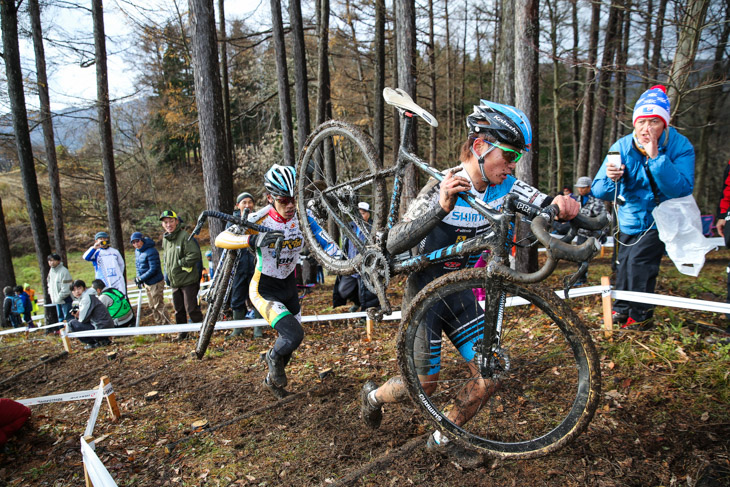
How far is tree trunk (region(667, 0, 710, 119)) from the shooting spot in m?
→ 6.47

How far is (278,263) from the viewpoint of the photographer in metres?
4.73

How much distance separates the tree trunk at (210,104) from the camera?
7238 millimetres

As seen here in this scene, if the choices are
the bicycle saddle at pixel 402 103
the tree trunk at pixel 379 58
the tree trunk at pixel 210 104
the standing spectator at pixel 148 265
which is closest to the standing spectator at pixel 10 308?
the standing spectator at pixel 148 265

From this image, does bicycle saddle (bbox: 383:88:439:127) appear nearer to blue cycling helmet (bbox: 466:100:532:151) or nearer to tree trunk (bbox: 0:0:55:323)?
blue cycling helmet (bbox: 466:100:532:151)

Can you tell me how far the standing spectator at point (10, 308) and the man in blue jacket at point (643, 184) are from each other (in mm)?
15986

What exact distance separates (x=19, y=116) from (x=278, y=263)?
1181 cm

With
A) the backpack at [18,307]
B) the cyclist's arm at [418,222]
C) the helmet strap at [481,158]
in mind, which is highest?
the helmet strap at [481,158]

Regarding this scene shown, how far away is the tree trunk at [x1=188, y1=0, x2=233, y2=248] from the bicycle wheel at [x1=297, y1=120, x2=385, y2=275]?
3501mm

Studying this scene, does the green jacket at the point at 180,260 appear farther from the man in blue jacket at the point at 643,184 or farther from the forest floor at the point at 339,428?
the man in blue jacket at the point at 643,184

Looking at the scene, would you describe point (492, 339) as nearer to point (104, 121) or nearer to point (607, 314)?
point (607, 314)

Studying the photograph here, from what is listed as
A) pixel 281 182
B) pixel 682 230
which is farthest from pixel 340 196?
pixel 682 230

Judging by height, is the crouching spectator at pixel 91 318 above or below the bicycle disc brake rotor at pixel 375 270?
below

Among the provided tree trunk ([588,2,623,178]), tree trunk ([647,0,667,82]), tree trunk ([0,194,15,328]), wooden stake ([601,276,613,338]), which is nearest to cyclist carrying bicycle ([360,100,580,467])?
wooden stake ([601,276,613,338])

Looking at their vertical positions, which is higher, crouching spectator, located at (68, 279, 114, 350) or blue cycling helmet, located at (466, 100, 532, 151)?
blue cycling helmet, located at (466, 100, 532, 151)
